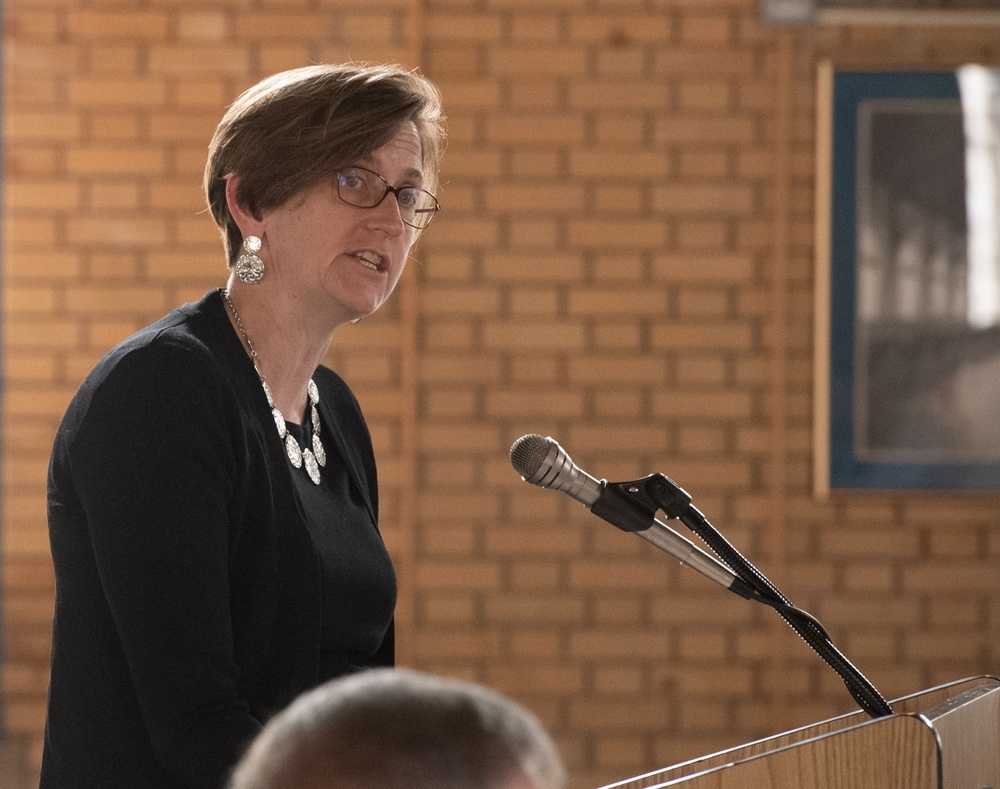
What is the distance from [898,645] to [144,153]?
2850 millimetres

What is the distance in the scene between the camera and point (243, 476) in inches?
60.0

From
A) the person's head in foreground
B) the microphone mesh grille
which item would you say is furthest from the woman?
the person's head in foreground

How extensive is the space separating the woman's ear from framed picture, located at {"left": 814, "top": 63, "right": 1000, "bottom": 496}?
2463 millimetres

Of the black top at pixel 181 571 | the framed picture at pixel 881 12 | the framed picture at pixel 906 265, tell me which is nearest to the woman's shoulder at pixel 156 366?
the black top at pixel 181 571

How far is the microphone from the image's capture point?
145 centimetres

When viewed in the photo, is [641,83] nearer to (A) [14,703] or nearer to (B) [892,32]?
(B) [892,32]

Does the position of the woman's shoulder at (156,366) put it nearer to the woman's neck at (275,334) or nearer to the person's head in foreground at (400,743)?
the woman's neck at (275,334)

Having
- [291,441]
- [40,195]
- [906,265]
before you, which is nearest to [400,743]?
[291,441]

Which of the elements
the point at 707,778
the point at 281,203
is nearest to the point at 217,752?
the point at 707,778

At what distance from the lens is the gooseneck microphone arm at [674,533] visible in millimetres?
1473

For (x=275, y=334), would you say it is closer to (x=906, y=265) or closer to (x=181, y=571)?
(x=181, y=571)

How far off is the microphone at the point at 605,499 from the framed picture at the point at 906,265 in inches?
96.6

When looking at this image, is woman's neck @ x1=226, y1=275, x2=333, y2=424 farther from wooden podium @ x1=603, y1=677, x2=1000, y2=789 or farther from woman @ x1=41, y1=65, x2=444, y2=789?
wooden podium @ x1=603, y1=677, x2=1000, y2=789

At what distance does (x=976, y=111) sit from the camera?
12.5 ft
